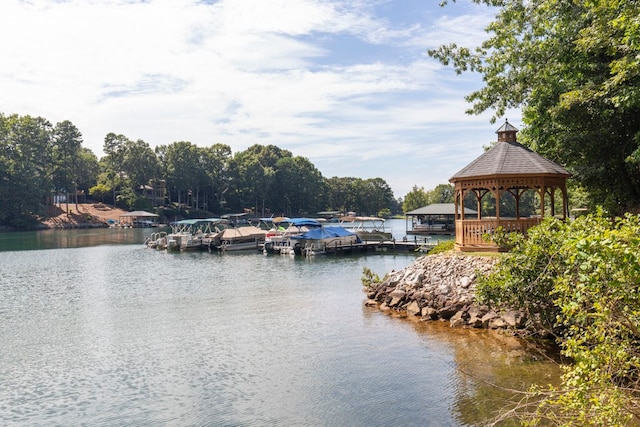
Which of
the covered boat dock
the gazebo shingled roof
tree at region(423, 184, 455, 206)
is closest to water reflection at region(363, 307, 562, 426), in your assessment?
the gazebo shingled roof

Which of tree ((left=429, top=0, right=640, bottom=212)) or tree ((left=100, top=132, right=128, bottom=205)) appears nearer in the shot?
tree ((left=429, top=0, right=640, bottom=212))

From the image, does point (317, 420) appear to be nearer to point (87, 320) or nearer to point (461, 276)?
point (461, 276)

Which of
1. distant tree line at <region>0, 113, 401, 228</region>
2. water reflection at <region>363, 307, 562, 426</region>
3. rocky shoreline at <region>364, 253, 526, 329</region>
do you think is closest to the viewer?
water reflection at <region>363, 307, 562, 426</region>

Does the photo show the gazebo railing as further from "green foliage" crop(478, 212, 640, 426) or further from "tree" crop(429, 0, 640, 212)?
"green foliage" crop(478, 212, 640, 426)

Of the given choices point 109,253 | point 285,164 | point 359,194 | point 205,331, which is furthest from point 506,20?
point 359,194

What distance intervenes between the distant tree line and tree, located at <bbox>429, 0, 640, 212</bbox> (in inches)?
3309

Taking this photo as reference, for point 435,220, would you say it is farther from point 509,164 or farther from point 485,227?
point 509,164

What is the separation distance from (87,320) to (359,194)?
12179 centimetres

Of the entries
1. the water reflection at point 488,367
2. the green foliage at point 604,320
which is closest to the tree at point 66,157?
the water reflection at point 488,367

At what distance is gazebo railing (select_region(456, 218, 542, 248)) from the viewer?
69.7 feet

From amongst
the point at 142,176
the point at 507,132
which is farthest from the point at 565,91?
the point at 142,176

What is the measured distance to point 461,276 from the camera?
19.6 metres

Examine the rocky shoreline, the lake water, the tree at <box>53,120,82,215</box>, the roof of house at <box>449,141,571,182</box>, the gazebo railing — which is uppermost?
the tree at <box>53,120,82,215</box>

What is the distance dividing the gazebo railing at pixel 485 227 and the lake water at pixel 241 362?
4934 millimetres
